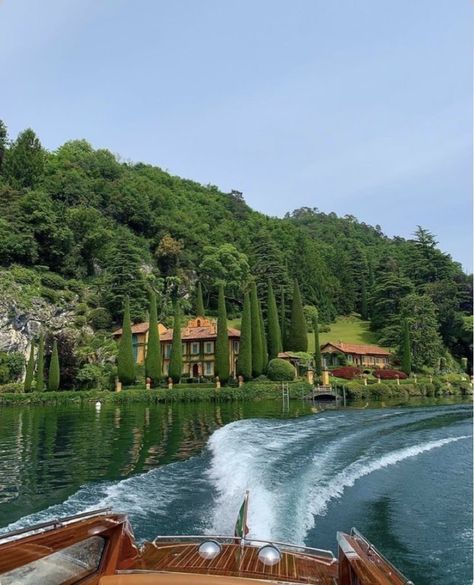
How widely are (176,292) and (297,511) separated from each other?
62.4m

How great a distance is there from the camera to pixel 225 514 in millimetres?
8523

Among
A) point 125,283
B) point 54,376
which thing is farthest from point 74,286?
point 54,376

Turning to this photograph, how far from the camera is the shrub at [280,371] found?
148 ft

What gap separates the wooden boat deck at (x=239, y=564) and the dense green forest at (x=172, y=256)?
171 ft

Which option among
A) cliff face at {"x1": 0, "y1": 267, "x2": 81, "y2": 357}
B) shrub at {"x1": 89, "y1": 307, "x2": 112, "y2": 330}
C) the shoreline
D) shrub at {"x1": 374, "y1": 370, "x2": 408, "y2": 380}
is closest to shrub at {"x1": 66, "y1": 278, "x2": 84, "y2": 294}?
cliff face at {"x1": 0, "y1": 267, "x2": 81, "y2": 357}

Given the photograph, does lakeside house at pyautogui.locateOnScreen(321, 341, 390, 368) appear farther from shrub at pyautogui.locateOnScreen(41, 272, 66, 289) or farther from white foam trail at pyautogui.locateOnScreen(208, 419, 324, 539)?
white foam trail at pyautogui.locateOnScreen(208, 419, 324, 539)

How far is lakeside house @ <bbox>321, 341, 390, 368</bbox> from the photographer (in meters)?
56.6

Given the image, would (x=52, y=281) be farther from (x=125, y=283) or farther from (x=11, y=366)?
(x=11, y=366)

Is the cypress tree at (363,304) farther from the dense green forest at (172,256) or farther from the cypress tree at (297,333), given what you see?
the cypress tree at (297,333)

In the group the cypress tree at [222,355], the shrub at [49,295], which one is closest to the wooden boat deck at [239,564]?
the cypress tree at [222,355]

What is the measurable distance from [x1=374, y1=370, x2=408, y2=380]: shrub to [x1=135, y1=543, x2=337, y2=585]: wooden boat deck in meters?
45.7

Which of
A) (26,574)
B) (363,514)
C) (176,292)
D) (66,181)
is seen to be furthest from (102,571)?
(66,181)

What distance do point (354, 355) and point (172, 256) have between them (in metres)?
31.6

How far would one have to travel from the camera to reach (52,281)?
186 feet
